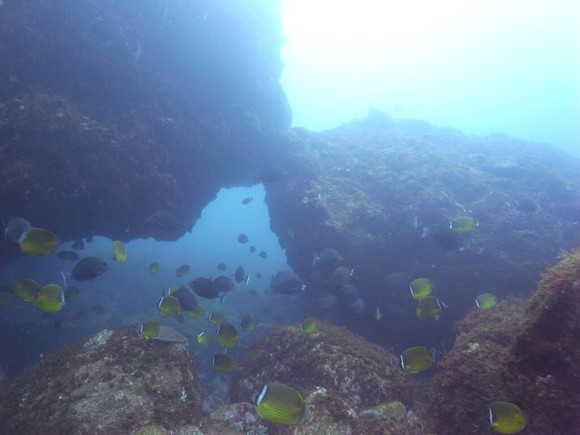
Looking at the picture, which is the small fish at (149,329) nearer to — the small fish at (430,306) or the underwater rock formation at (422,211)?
the small fish at (430,306)

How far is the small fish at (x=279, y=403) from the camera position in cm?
366

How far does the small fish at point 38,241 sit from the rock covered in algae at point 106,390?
222 centimetres

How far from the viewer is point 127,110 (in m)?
14.0

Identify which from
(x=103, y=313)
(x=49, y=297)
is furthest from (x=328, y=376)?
(x=103, y=313)

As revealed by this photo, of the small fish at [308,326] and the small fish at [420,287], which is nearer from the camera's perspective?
the small fish at [420,287]

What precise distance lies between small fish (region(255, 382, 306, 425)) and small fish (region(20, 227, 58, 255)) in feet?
17.4

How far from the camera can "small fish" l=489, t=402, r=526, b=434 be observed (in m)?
3.89

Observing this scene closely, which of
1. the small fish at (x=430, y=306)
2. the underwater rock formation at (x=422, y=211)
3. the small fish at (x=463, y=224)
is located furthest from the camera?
the underwater rock formation at (x=422, y=211)

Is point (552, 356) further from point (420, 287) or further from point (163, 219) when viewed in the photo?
point (163, 219)

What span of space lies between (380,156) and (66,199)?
16980 millimetres

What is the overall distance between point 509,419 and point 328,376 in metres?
3.85

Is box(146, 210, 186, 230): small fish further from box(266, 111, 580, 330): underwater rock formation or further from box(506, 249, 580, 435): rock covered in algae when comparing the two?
box(506, 249, 580, 435): rock covered in algae

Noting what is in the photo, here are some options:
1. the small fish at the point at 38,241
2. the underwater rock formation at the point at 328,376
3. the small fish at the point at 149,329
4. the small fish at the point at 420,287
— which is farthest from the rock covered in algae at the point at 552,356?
the small fish at the point at 38,241

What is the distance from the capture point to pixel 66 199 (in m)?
11.7
